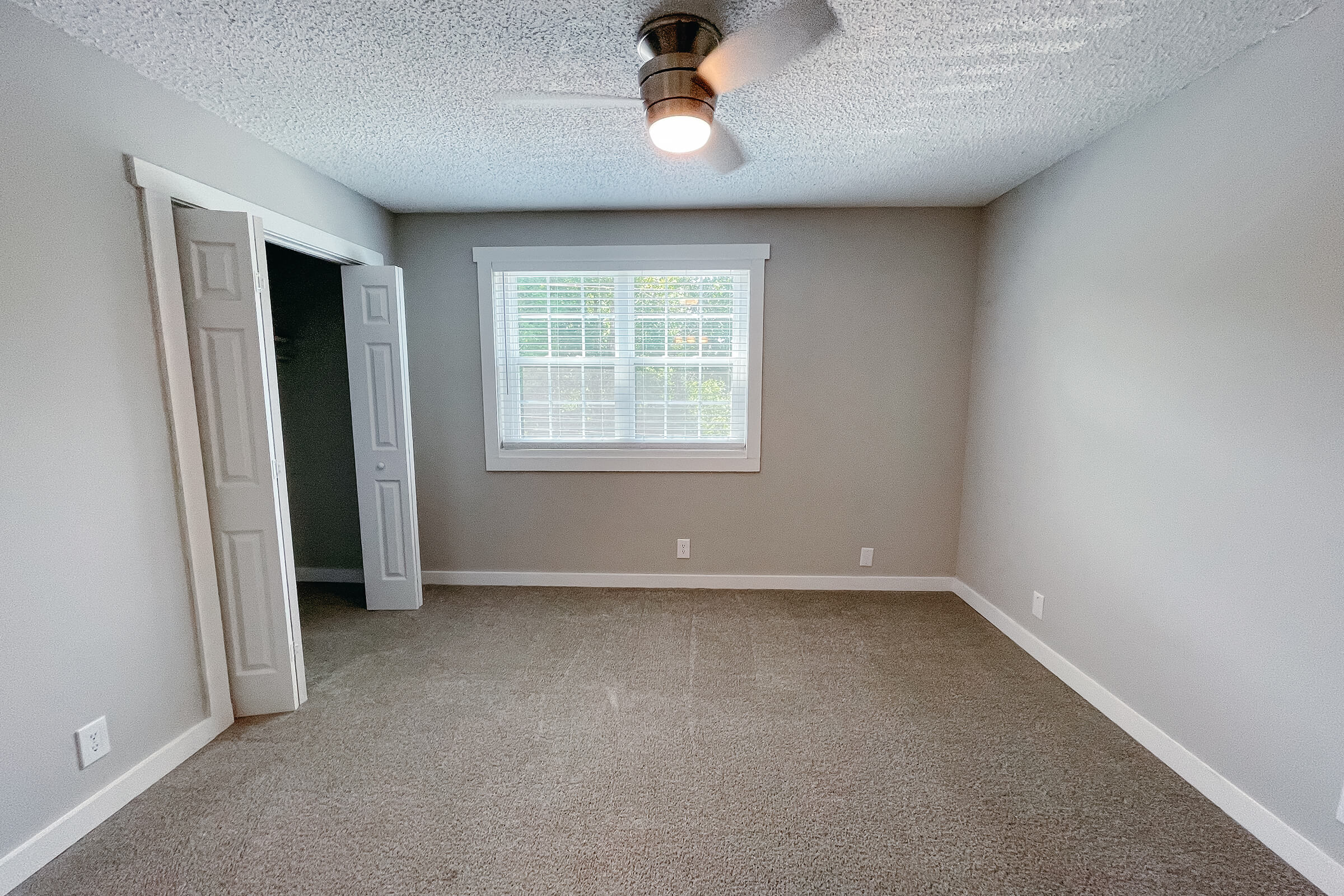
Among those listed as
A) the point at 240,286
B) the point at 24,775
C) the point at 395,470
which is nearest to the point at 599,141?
the point at 240,286

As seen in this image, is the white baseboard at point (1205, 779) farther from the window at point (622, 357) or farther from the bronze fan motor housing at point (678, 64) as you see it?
the bronze fan motor housing at point (678, 64)

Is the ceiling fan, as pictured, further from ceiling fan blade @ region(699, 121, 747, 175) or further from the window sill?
the window sill

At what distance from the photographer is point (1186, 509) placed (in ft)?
5.98

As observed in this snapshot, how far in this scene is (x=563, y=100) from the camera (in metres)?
1.82

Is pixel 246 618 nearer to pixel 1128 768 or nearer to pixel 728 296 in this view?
pixel 728 296

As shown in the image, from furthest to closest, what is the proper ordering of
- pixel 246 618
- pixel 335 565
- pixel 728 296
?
1. pixel 335 565
2. pixel 728 296
3. pixel 246 618

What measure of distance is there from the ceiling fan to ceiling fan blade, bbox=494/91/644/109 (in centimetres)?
1

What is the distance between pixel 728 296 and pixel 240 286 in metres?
2.39

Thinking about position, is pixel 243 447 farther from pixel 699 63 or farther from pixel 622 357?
pixel 699 63

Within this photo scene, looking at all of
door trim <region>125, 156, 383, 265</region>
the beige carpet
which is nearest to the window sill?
the beige carpet

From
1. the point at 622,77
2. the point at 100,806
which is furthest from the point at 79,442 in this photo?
the point at 622,77

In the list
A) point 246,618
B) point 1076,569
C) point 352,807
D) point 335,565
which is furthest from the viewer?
point 335,565

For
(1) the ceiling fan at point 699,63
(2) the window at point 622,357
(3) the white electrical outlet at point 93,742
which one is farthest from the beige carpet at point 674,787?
(1) the ceiling fan at point 699,63

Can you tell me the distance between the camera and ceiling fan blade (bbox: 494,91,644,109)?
5.88ft
